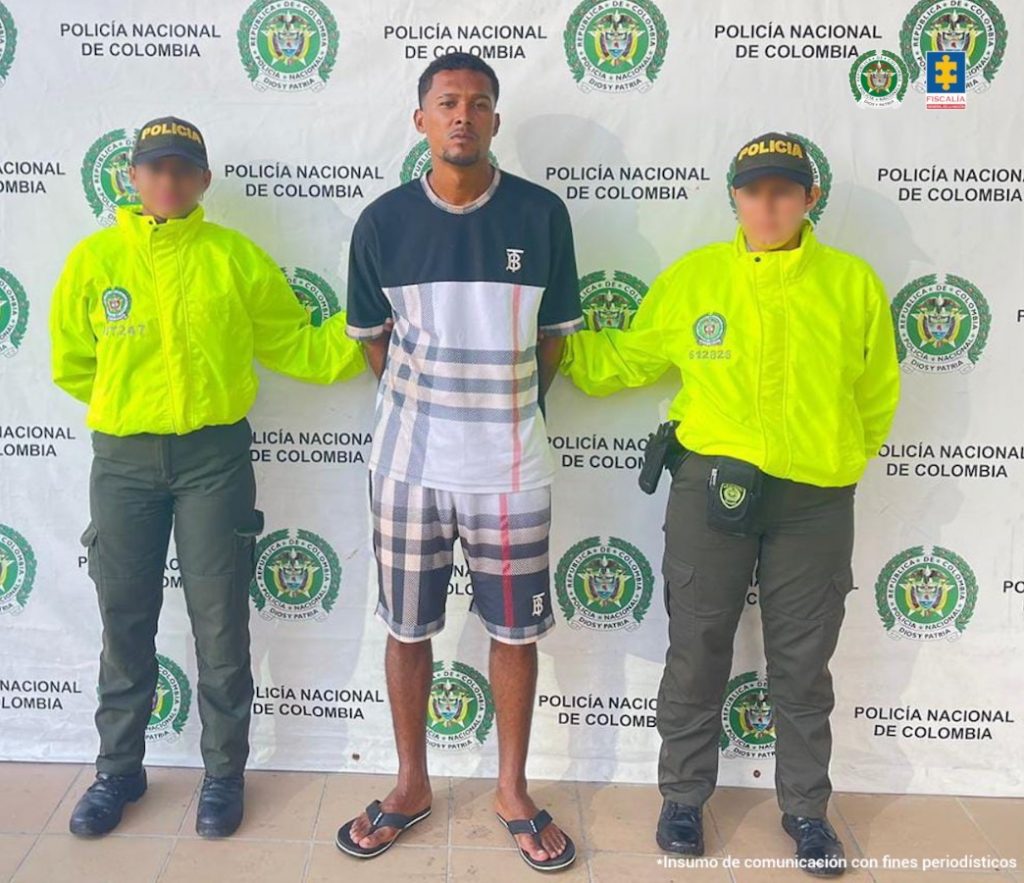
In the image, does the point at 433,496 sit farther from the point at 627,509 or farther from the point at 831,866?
the point at 831,866

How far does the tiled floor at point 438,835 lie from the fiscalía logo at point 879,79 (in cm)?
200

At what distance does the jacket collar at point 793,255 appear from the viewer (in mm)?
2273

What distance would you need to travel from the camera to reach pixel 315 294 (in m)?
2.67

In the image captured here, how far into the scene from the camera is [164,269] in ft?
7.79

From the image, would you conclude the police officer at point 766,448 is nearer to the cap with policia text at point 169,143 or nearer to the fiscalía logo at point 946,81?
the fiscalía logo at point 946,81

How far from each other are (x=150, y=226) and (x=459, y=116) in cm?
83

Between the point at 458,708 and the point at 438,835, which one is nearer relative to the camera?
the point at 438,835

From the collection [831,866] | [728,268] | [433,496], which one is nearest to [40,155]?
[433,496]

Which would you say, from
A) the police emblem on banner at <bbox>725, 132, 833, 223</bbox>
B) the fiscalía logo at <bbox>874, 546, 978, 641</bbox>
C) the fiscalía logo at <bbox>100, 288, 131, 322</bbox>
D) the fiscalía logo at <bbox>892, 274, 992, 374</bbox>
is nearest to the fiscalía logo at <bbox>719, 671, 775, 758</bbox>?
the fiscalía logo at <bbox>874, 546, 978, 641</bbox>

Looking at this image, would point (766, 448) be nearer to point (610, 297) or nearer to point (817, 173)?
point (610, 297)

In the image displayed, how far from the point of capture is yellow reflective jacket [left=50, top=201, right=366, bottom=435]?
236 centimetres

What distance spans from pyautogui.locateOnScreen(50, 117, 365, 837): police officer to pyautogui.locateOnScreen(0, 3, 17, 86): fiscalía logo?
0.59 m

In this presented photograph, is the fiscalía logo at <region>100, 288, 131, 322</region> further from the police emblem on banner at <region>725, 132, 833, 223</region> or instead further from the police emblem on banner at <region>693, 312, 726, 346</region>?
the police emblem on banner at <region>725, 132, 833, 223</region>

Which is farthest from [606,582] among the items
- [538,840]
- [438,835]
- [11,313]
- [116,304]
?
[11,313]
